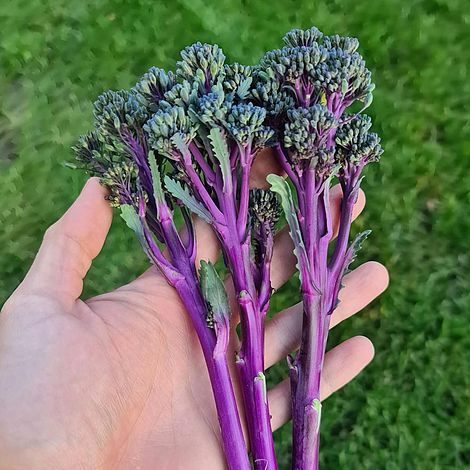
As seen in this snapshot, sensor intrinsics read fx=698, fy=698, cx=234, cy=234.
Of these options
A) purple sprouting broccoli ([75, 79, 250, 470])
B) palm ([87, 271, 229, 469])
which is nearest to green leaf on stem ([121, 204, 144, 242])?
purple sprouting broccoli ([75, 79, 250, 470])

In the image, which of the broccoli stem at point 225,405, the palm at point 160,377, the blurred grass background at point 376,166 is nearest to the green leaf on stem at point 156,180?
the palm at point 160,377

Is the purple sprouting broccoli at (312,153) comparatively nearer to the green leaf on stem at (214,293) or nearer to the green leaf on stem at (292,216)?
the green leaf on stem at (292,216)

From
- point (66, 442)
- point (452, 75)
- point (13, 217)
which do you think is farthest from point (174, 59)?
point (66, 442)

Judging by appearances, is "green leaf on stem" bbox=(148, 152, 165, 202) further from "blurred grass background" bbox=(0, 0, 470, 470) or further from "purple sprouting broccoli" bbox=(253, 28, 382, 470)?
"blurred grass background" bbox=(0, 0, 470, 470)

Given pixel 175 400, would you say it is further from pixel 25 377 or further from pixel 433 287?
pixel 433 287

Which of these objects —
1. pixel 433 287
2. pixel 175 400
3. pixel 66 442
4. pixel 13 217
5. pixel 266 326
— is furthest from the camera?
pixel 13 217

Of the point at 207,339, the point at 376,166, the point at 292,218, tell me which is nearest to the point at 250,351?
the point at 207,339
